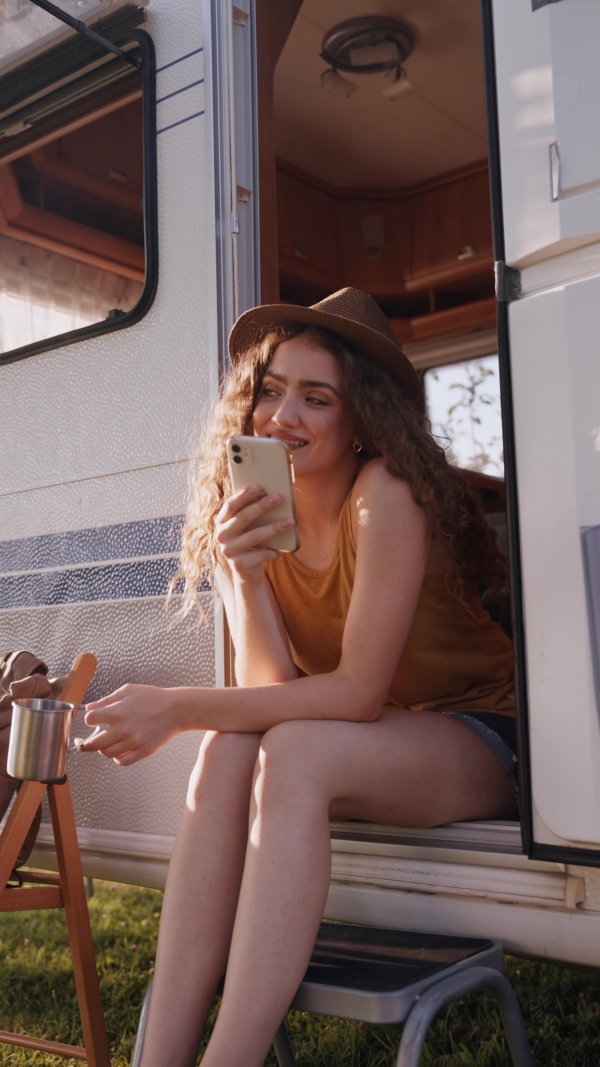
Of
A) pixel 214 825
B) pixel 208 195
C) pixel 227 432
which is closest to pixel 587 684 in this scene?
pixel 214 825

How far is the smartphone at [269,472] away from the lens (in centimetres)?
174

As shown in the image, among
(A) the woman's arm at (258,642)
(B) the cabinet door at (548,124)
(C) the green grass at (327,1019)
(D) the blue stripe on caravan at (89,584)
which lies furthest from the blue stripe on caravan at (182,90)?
(C) the green grass at (327,1019)

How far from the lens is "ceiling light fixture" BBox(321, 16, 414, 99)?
3.32m

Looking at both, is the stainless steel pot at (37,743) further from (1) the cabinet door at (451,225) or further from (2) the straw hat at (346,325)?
(1) the cabinet door at (451,225)

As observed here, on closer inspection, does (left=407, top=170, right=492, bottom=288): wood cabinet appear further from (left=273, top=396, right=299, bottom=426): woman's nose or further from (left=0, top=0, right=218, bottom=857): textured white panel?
(left=273, top=396, right=299, bottom=426): woman's nose

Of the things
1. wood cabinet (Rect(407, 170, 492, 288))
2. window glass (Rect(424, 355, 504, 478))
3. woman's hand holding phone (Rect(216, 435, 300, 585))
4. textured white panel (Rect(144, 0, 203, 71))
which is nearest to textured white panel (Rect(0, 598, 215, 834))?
woman's hand holding phone (Rect(216, 435, 300, 585))

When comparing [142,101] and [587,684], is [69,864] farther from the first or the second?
[142,101]

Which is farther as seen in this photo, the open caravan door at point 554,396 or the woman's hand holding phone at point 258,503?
the woman's hand holding phone at point 258,503

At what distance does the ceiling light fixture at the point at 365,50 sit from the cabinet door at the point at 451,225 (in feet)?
2.42

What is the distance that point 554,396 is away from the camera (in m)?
1.62

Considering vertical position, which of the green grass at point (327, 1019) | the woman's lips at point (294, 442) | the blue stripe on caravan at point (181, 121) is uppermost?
the blue stripe on caravan at point (181, 121)

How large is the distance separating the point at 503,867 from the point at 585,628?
47 centimetres

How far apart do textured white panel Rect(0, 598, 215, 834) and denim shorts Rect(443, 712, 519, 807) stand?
0.62m

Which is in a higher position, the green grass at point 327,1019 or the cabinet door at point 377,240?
the cabinet door at point 377,240
